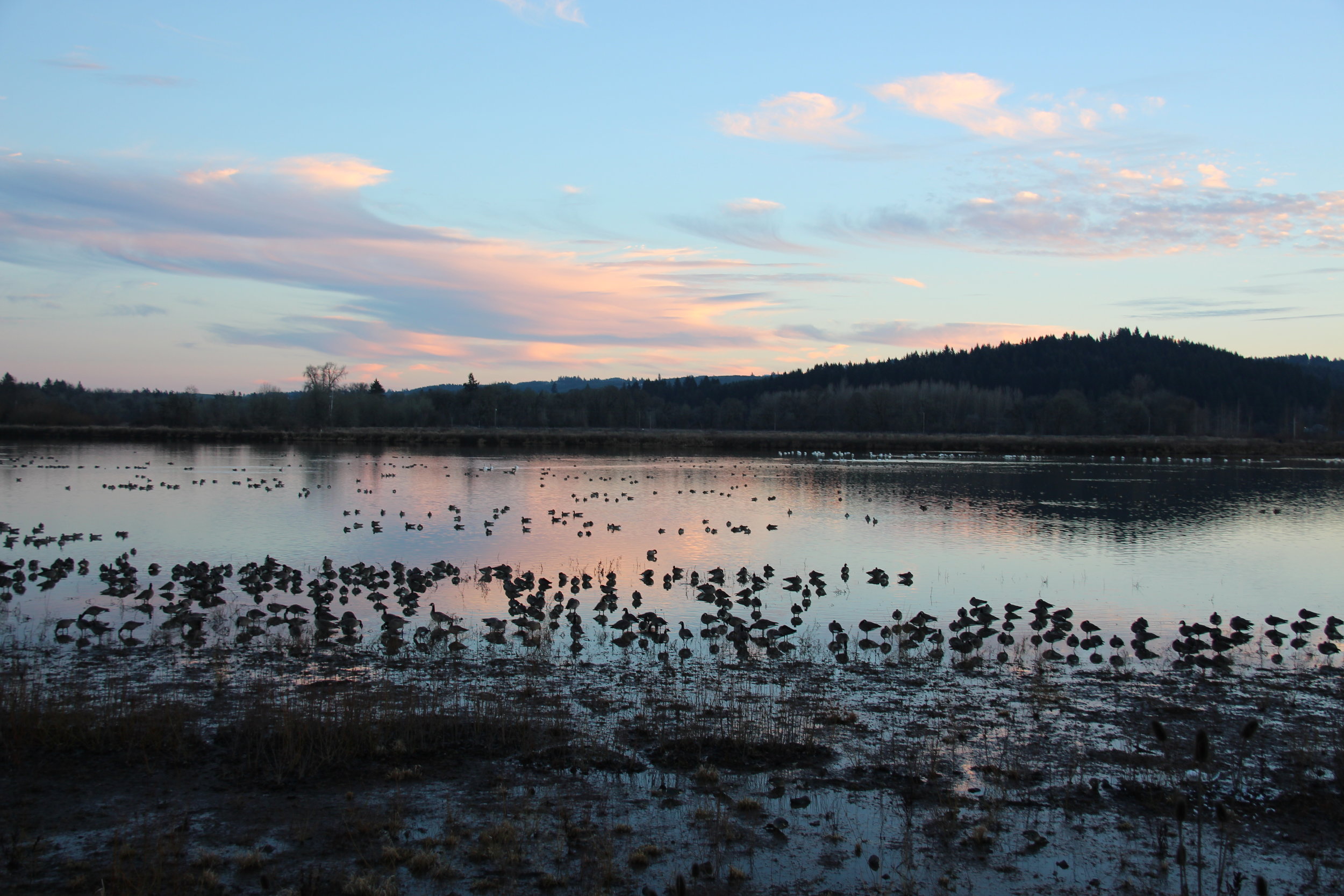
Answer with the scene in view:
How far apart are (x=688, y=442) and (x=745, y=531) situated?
250 ft

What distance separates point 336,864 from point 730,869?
294 centimetres

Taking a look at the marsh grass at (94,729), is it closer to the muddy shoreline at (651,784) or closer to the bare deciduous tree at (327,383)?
the muddy shoreline at (651,784)

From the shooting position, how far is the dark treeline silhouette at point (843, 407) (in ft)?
407

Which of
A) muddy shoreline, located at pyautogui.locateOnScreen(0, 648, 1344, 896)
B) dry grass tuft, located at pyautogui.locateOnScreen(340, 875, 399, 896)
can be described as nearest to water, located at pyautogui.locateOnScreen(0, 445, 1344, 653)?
muddy shoreline, located at pyautogui.locateOnScreen(0, 648, 1344, 896)

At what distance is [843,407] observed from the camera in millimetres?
160375

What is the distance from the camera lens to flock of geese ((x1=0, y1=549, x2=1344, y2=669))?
531 inches

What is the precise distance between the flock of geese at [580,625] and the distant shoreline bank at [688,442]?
2698 inches

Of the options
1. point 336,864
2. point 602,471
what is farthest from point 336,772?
point 602,471

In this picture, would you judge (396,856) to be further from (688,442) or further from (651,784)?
(688,442)

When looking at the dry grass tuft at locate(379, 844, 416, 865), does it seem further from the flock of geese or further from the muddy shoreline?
the flock of geese

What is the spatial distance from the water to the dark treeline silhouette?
74.1 metres

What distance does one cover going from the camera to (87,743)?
27.8ft

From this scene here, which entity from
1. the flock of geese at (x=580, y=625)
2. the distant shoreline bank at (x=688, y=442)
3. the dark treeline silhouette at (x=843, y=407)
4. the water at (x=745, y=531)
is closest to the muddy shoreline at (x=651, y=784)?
the flock of geese at (x=580, y=625)

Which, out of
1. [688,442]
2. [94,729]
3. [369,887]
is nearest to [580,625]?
[94,729]
